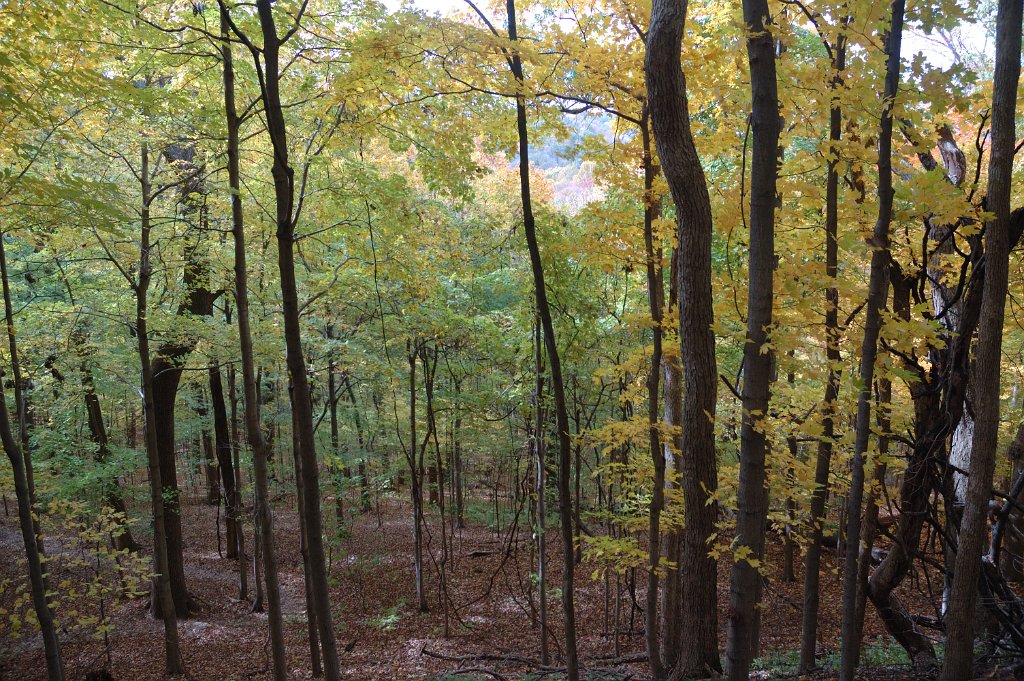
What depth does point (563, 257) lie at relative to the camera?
22.1 feet

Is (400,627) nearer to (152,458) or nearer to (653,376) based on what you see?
(152,458)

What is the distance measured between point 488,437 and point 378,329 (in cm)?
501

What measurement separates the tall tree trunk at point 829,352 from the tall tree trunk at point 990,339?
0.86m

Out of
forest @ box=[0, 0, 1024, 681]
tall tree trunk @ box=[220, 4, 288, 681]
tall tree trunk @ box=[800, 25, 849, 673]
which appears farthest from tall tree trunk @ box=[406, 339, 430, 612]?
tall tree trunk @ box=[800, 25, 849, 673]

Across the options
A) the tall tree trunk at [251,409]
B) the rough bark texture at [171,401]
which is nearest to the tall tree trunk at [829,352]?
the tall tree trunk at [251,409]

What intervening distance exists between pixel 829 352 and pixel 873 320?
1385 mm

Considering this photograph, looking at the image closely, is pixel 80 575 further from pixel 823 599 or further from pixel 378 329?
pixel 823 599

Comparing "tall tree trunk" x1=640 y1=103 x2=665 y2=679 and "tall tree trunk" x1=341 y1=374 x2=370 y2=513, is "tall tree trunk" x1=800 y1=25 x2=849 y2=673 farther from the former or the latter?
"tall tree trunk" x1=341 y1=374 x2=370 y2=513

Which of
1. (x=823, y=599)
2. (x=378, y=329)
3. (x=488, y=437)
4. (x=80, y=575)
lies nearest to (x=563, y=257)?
(x=378, y=329)

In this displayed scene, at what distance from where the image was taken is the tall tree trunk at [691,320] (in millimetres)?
3893

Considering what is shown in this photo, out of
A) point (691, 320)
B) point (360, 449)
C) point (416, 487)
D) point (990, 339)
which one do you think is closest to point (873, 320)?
point (990, 339)

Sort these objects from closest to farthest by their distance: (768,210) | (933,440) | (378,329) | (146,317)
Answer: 1. (768,210)
2. (933,440)
3. (146,317)
4. (378,329)

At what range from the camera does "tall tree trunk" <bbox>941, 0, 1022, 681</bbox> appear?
9.10ft

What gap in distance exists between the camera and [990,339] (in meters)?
2.86
